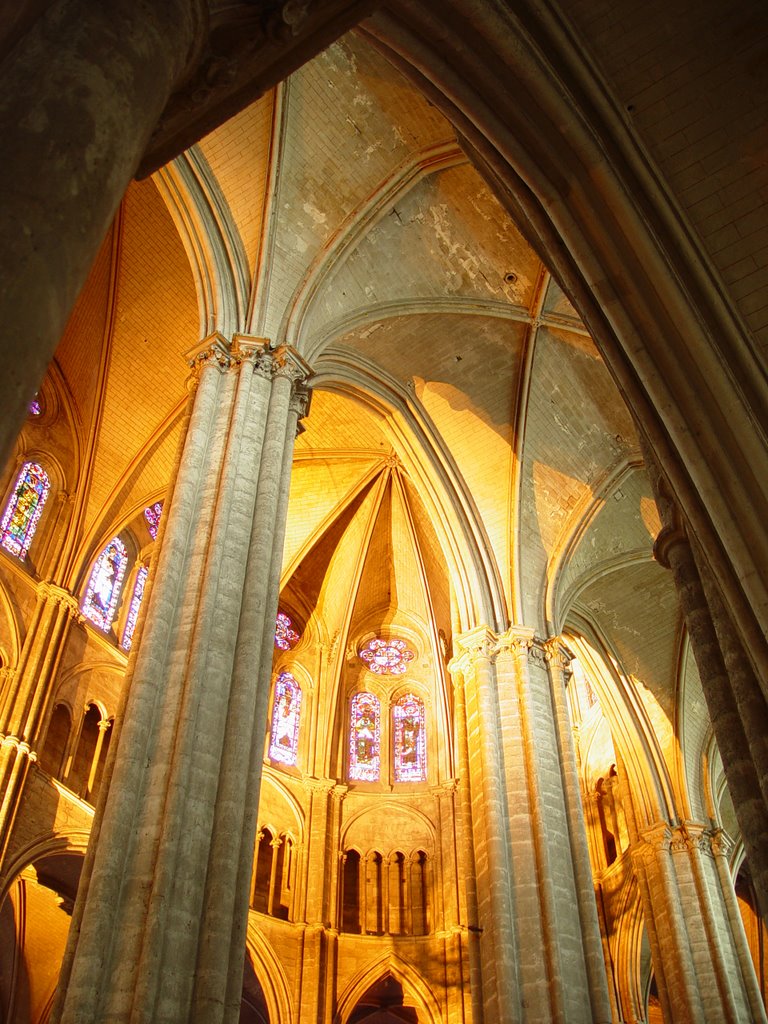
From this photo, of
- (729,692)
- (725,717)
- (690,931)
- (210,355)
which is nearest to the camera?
(725,717)

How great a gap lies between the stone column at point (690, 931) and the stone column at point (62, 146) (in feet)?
49.8

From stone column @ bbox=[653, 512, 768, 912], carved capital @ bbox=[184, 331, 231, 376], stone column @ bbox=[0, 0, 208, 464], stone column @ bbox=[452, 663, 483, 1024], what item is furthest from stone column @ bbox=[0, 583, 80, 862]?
stone column @ bbox=[0, 0, 208, 464]

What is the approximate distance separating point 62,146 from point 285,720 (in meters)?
16.7

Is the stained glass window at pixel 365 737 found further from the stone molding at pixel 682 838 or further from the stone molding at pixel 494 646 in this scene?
the stone molding at pixel 494 646

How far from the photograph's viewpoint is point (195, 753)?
6.80 meters

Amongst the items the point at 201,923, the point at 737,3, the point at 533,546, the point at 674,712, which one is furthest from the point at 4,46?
the point at 674,712

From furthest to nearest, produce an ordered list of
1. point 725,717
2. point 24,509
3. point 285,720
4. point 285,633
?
point 285,633 → point 285,720 → point 24,509 → point 725,717

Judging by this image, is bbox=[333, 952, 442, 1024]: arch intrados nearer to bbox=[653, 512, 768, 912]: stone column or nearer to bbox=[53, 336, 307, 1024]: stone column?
bbox=[53, 336, 307, 1024]: stone column

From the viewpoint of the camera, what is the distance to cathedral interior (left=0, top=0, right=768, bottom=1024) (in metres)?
5.77

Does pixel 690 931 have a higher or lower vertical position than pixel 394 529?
lower

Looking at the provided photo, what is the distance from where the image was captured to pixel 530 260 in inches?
556

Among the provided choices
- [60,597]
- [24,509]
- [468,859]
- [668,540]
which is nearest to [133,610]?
[60,597]

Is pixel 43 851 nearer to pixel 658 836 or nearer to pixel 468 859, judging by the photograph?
pixel 468 859

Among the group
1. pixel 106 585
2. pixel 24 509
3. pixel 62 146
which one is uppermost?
pixel 24 509
